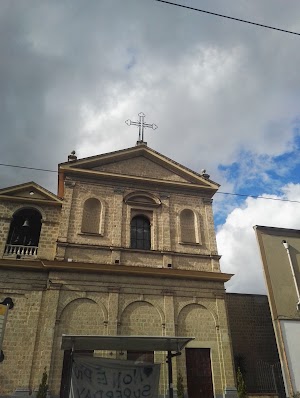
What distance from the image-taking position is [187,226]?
19234mm

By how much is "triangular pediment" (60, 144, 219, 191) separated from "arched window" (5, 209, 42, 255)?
3.59 metres

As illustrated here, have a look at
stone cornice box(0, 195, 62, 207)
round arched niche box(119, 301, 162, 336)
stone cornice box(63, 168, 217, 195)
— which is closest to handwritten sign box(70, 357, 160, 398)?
round arched niche box(119, 301, 162, 336)

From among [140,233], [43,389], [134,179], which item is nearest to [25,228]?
[140,233]

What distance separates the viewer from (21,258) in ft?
53.5

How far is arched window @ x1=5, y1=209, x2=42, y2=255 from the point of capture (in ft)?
54.9

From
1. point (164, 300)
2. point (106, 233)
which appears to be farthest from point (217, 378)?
point (106, 233)

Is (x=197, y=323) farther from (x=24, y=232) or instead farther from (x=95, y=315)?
(x=24, y=232)

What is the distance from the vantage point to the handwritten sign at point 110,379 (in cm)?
900

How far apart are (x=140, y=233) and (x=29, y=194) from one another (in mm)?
6251

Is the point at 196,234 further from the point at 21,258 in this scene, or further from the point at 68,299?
the point at 21,258

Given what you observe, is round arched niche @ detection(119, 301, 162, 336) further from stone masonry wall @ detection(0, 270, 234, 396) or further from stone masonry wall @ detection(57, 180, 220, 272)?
stone masonry wall @ detection(57, 180, 220, 272)

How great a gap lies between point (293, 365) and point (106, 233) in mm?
10665

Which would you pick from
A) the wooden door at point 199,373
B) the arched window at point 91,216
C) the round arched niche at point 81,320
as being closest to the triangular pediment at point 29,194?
A: the arched window at point 91,216

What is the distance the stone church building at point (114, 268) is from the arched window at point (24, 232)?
0.06 metres
